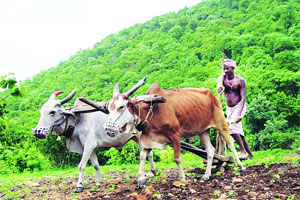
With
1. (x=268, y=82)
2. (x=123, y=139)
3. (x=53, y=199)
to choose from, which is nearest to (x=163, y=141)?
(x=123, y=139)

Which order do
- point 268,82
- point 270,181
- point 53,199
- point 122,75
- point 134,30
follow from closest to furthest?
point 270,181 → point 53,199 → point 268,82 → point 122,75 → point 134,30

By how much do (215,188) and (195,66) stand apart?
42023 millimetres

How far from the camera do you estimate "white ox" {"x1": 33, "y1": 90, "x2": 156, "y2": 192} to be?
24.3ft

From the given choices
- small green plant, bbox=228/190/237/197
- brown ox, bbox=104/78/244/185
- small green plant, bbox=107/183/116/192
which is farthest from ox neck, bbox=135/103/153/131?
small green plant, bbox=228/190/237/197

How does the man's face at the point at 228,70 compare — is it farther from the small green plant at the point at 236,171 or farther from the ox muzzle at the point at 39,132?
the ox muzzle at the point at 39,132

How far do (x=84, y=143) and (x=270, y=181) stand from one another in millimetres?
3933

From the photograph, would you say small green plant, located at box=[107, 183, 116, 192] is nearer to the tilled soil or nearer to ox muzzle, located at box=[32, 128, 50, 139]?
the tilled soil

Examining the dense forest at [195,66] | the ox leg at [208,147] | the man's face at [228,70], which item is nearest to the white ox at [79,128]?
the ox leg at [208,147]

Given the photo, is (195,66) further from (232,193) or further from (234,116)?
(232,193)

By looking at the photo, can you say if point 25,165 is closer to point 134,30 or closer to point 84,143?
point 84,143

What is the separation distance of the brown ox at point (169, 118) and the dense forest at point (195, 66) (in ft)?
23.8

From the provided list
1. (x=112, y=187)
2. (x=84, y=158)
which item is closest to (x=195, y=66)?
(x=84, y=158)

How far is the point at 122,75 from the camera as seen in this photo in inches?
1971

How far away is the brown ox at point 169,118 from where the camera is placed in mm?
5957
